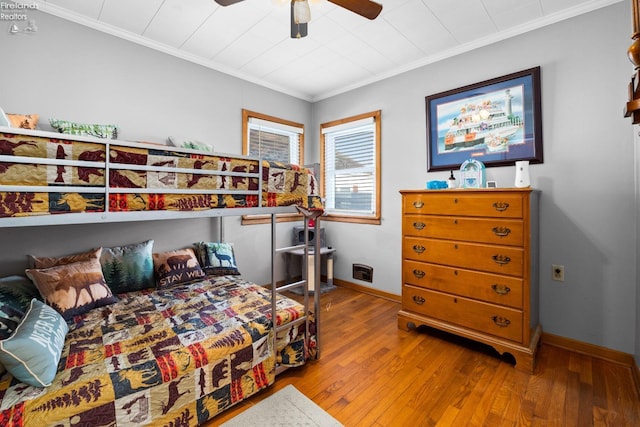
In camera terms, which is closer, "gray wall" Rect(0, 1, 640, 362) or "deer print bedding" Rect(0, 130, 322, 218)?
"deer print bedding" Rect(0, 130, 322, 218)

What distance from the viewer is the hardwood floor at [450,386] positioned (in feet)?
5.00

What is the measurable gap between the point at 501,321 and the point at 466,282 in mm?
335

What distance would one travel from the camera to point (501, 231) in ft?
6.64

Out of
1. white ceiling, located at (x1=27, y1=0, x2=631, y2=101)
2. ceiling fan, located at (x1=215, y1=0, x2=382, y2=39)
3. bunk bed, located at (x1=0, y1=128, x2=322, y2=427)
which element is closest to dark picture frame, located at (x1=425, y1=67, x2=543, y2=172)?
white ceiling, located at (x1=27, y1=0, x2=631, y2=101)

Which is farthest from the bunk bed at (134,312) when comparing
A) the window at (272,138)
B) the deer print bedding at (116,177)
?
the window at (272,138)

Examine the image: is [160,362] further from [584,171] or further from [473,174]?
[584,171]

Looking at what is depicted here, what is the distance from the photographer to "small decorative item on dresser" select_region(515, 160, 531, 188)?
2.13m

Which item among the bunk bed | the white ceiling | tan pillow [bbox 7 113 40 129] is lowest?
the bunk bed

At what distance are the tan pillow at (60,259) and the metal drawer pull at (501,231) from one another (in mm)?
2958

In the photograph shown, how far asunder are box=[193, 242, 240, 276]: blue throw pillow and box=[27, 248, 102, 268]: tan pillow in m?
0.78

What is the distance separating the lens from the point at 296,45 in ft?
8.46

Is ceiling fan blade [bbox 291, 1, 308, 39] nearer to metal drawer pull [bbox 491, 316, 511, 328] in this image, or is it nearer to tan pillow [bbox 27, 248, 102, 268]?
tan pillow [bbox 27, 248, 102, 268]

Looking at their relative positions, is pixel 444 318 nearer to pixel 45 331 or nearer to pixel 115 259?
pixel 45 331

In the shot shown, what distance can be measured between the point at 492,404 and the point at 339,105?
3.31 metres
